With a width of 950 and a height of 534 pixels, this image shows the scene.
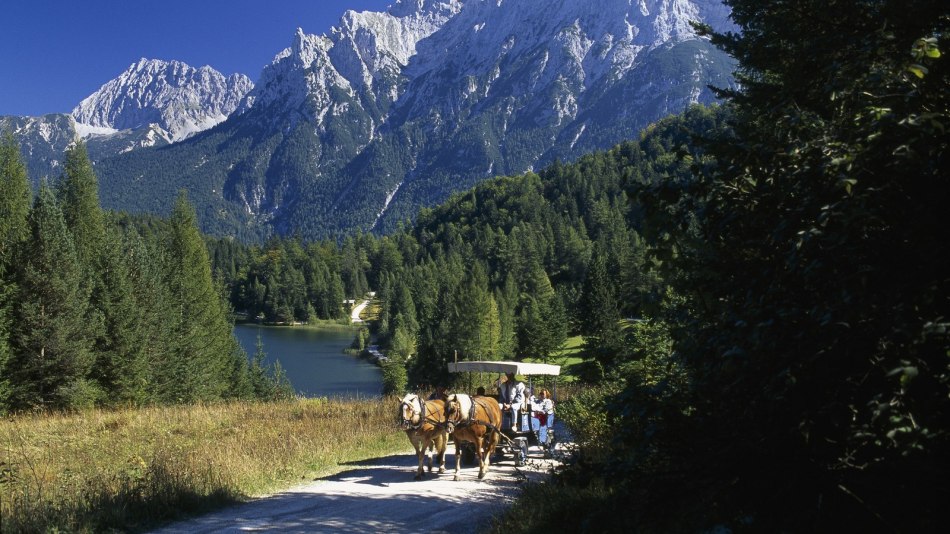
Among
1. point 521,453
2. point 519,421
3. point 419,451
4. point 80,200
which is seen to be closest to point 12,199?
point 80,200

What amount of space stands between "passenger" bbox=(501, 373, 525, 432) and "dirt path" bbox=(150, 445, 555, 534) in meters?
2.16

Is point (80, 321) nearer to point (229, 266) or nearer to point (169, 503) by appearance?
point (169, 503)

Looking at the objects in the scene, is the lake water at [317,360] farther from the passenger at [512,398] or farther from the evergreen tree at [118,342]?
the passenger at [512,398]

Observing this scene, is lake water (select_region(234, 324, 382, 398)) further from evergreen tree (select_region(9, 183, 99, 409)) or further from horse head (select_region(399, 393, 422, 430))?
horse head (select_region(399, 393, 422, 430))

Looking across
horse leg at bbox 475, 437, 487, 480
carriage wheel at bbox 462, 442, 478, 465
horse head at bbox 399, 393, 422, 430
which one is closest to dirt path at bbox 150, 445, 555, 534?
horse leg at bbox 475, 437, 487, 480

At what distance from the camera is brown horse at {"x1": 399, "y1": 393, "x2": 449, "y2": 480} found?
12078mm

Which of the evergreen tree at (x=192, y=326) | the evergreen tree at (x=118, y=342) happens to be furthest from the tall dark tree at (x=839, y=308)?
the evergreen tree at (x=192, y=326)

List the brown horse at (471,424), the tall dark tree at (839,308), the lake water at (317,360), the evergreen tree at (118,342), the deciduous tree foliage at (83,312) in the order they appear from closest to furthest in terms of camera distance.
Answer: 1. the tall dark tree at (839,308)
2. the brown horse at (471,424)
3. the deciduous tree foliage at (83,312)
4. the evergreen tree at (118,342)
5. the lake water at (317,360)

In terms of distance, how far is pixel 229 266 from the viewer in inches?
7446

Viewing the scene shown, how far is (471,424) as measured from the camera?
12805 millimetres

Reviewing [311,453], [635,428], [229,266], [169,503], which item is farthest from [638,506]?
[229,266]

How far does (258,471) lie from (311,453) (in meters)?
2.19

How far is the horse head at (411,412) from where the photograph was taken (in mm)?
12016

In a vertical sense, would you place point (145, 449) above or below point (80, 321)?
below
